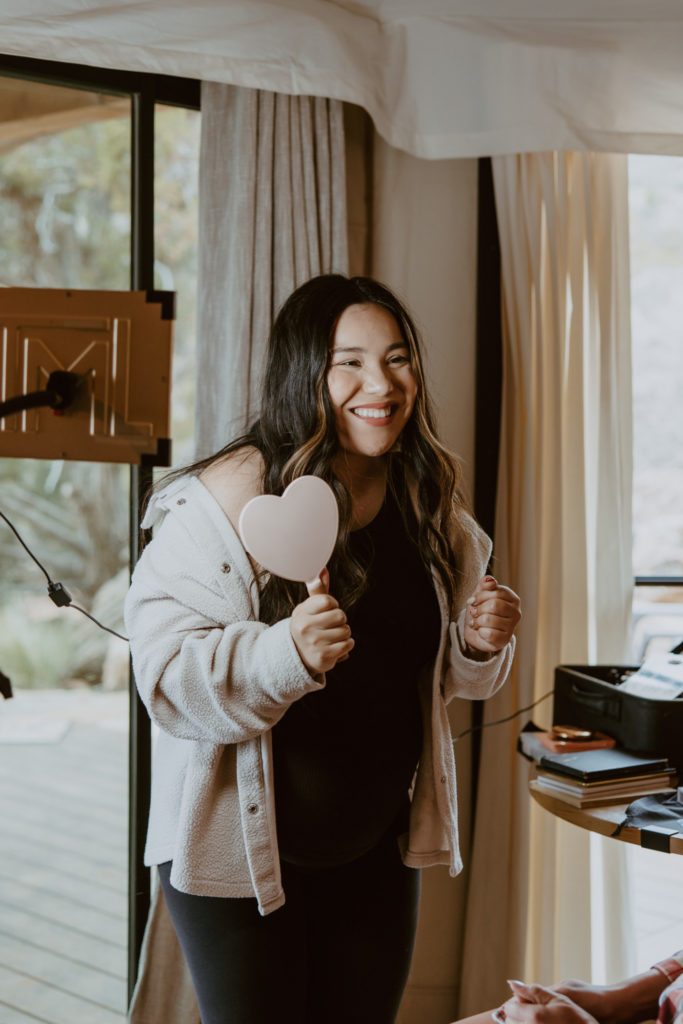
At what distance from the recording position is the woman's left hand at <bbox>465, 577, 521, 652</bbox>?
4.59 ft

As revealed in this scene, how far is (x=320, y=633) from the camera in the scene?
118 cm

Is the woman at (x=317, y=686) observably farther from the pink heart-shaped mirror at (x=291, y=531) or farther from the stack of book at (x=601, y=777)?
the stack of book at (x=601, y=777)

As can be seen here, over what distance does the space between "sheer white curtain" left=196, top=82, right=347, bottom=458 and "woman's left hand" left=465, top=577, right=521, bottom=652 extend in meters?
0.81

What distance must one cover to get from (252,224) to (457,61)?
1.83 feet

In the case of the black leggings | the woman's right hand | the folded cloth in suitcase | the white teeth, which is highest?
the white teeth

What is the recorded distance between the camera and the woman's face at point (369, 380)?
141cm

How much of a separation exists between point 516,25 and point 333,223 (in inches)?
21.7

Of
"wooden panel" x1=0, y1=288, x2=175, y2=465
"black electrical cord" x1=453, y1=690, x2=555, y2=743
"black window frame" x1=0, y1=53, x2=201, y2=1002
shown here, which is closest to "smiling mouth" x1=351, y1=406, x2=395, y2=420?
"wooden panel" x1=0, y1=288, x2=175, y2=465

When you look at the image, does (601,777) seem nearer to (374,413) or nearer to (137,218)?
(374,413)

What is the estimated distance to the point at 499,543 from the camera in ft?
7.73

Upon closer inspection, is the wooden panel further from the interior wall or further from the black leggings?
the black leggings

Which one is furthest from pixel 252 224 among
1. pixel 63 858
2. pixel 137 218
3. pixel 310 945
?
pixel 63 858

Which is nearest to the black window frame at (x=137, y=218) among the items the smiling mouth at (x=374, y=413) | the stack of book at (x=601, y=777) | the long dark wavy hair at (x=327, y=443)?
the long dark wavy hair at (x=327, y=443)

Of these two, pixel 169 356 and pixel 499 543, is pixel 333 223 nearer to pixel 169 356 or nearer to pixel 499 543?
pixel 169 356
